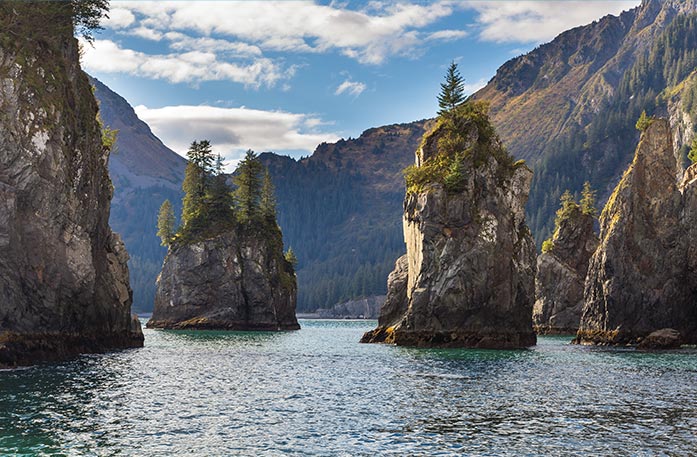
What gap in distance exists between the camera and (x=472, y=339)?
8625 cm

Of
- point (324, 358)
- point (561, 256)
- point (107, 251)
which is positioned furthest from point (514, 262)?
point (561, 256)

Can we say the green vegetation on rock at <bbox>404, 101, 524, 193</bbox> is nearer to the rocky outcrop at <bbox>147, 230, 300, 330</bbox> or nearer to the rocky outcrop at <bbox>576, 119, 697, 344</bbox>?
the rocky outcrop at <bbox>576, 119, 697, 344</bbox>

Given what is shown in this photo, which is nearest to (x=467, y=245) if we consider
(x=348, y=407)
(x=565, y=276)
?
(x=348, y=407)

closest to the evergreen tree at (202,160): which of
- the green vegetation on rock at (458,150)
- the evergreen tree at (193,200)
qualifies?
the evergreen tree at (193,200)

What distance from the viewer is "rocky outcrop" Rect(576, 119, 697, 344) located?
3760 inches

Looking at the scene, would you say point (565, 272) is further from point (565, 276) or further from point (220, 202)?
point (220, 202)

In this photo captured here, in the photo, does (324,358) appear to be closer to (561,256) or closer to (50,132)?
(50,132)

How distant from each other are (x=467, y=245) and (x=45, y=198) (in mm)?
49454

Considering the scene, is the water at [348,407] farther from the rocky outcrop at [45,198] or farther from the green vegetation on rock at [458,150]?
the green vegetation on rock at [458,150]

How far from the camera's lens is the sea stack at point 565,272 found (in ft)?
484

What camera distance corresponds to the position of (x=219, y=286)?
458 feet

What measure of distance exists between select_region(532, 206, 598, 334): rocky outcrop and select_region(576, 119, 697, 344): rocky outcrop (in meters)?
Result: 44.7

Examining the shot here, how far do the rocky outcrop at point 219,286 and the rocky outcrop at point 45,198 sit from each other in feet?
211

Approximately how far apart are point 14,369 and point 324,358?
3180 cm
